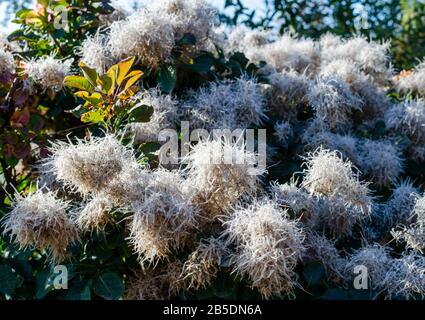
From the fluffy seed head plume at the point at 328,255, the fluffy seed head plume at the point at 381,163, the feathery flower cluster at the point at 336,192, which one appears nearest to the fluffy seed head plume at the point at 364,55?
the fluffy seed head plume at the point at 381,163

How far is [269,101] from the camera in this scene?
203cm

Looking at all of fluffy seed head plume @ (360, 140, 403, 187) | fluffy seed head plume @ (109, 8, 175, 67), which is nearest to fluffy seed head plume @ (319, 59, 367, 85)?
fluffy seed head plume @ (360, 140, 403, 187)

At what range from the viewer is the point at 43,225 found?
4.49 ft

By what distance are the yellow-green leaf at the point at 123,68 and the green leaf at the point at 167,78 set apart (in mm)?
212

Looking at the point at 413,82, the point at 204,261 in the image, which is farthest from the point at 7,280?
the point at 413,82

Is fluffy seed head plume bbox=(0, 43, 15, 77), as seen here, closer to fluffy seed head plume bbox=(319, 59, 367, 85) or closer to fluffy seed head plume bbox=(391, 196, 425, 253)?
fluffy seed head plume bbox=(319, 59, 367, 85)

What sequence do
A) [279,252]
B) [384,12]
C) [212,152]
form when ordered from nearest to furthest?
1. [279,252]
2. [212,152]
3. [384,12]

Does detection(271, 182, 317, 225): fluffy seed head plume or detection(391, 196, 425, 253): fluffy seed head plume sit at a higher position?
detection(271, 182, 317, 225): fluffy seed head plume

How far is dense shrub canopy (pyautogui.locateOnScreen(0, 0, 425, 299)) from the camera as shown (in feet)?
4.57

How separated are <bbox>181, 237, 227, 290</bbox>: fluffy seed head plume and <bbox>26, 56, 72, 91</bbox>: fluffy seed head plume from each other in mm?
697

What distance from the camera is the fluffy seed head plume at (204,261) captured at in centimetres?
138

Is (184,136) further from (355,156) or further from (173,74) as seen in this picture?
(355,156)

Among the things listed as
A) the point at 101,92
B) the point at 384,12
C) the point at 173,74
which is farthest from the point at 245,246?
the point at 384,12
